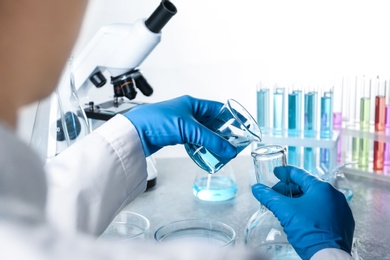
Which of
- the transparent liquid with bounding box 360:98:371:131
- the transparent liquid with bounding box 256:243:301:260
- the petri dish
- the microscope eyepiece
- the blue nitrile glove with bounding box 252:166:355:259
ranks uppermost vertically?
the microscope eyepiece

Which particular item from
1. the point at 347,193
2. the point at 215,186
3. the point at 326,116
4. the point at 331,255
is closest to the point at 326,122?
the point at 326,116

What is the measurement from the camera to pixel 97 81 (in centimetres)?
179

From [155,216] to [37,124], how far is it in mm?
473

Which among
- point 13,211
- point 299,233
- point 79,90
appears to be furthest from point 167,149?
point 13,211

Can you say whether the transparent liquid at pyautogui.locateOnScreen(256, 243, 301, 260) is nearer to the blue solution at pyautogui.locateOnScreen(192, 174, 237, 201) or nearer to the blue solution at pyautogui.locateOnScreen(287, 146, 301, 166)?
the blue solution at pyautogui.locateOnScreen(192, 174, 237, 201)

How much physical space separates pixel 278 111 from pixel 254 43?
31.3 inches

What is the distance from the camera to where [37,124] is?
171cm

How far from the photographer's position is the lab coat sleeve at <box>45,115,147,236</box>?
113 centimetres

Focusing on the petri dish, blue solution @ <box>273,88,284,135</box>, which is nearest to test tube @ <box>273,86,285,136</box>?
blue solution @ <box>273,88,284,135</box>

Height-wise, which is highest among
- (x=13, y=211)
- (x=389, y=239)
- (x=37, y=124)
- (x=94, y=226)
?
(x=13, y=211)

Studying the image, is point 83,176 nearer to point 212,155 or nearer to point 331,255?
point 212,155

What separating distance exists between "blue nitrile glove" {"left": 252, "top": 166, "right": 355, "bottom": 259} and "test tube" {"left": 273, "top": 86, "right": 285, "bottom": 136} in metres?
0.59

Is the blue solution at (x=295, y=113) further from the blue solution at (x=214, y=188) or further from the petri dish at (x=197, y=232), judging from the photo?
the petri dish at (x=197, y=232)

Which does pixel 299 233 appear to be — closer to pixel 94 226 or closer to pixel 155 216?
pixel 94 226
